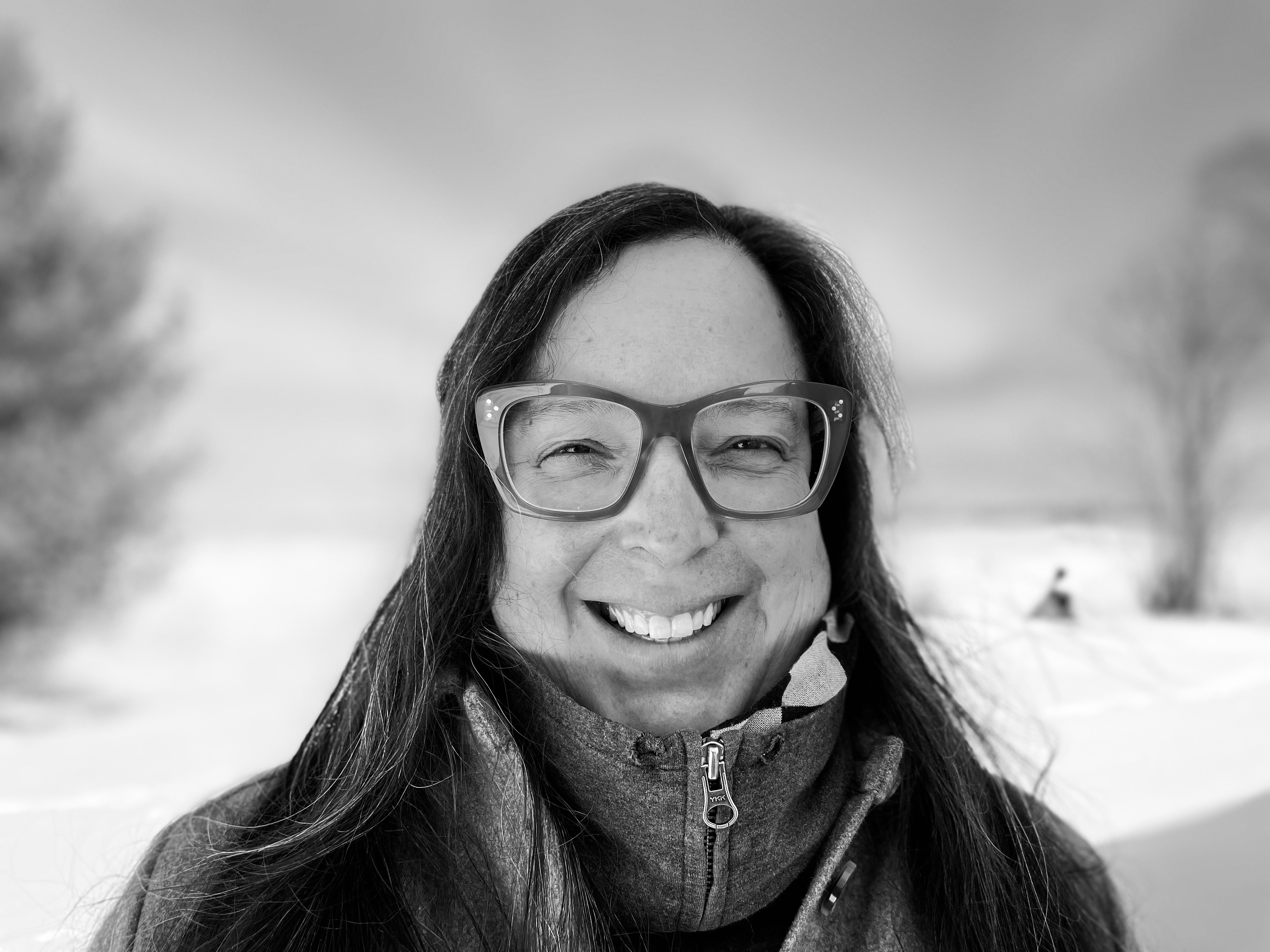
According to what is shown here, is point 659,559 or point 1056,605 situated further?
point 1056,605

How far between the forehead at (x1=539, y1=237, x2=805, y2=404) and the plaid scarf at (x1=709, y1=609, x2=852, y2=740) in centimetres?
39

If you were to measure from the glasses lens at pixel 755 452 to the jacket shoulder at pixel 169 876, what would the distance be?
77cm

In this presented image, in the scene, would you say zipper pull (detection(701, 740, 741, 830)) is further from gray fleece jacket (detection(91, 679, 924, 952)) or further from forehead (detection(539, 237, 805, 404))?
forehead (detection(539, 237, 805, 404))

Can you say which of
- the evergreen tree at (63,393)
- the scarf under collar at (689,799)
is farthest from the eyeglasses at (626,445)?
the evergreen tree at (63,393)

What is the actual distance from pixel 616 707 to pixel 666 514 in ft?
0.89

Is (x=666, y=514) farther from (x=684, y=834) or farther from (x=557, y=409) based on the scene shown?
(x=684, y=834)

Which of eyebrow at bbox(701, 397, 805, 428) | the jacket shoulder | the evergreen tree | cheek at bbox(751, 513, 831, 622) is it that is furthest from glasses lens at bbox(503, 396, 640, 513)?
the evergreen tree

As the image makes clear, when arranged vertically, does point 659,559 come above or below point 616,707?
above

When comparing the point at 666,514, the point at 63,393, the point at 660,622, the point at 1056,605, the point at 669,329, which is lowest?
the point at 1056,605

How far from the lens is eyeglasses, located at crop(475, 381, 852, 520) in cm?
107

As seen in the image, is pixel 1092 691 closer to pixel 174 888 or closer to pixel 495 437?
pixel 495 437

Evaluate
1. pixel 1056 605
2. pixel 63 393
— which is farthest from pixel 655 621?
pixel 63 393

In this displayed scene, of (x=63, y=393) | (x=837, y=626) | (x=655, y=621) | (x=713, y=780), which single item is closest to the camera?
(x=713, y=780)

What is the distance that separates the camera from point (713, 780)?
980 mm
